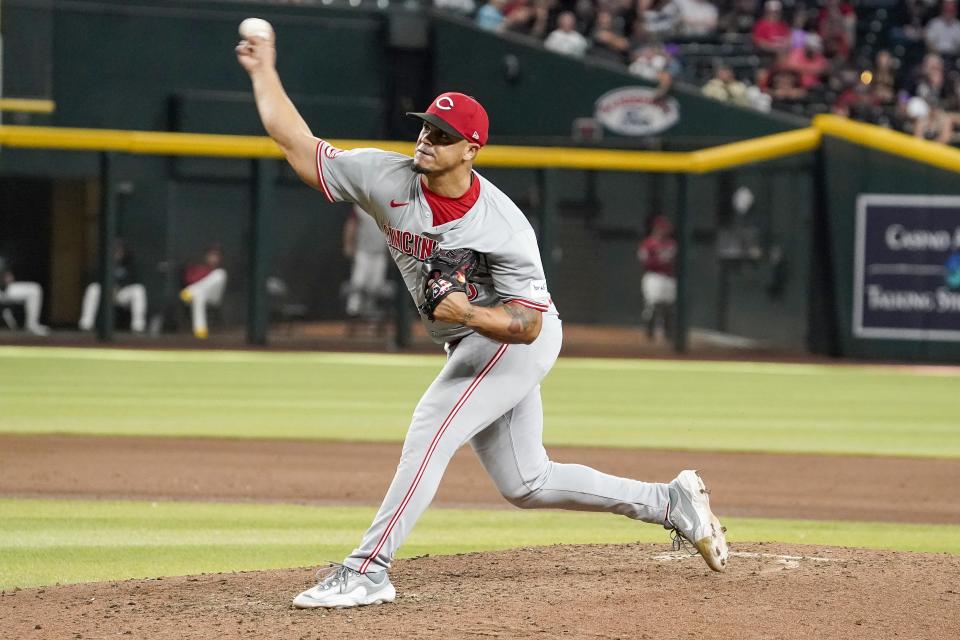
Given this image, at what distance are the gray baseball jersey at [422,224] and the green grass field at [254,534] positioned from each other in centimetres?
170

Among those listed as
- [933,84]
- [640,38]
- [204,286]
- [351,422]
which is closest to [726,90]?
[640,38]

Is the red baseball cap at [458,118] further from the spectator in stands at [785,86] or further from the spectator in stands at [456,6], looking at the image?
the spectator in stands at [456,6]

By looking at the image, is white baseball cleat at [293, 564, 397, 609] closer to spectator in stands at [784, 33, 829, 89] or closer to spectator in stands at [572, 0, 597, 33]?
spectator in stands at [784, 33, 829, 89]

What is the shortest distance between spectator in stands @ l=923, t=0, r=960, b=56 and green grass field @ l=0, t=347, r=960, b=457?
766 centimetres

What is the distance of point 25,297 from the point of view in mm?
16469

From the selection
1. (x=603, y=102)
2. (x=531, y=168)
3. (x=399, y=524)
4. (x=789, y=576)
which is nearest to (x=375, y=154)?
(x=399, y=524)

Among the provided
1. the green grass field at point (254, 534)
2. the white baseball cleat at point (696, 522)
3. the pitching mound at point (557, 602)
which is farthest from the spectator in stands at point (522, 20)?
the white baseball cleat at point (696, 522)

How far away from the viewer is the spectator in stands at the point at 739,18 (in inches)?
846

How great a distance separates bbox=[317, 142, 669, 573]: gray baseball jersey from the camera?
4613mm

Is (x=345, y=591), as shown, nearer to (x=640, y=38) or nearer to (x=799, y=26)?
(x=640, y=38)

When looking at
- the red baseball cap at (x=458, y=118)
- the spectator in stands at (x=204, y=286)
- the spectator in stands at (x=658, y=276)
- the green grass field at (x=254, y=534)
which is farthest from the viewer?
the spectator in stands at (x=658, y=276)

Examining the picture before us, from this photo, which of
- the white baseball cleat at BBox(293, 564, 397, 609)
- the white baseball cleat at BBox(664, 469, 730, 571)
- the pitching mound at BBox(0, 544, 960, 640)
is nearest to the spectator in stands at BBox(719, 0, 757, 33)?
the pitching mound at BBox(0, 544, 960, 640)

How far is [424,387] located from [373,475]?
4.96m

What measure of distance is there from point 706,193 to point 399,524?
44.6 feet
